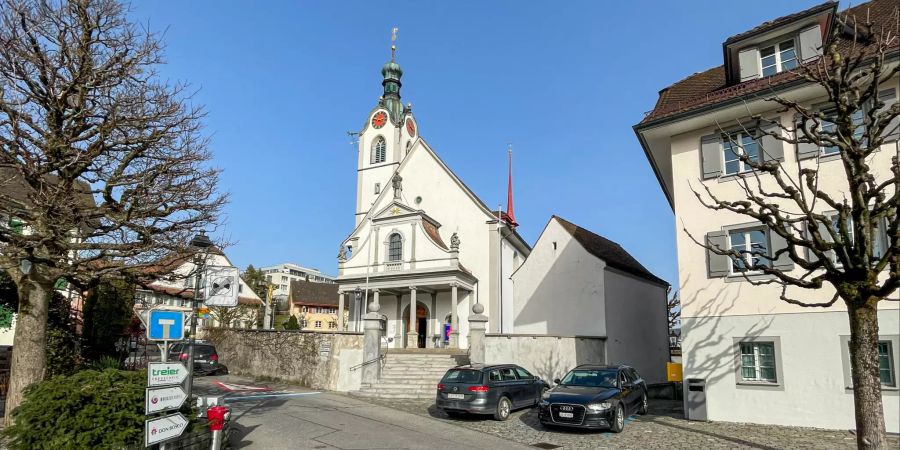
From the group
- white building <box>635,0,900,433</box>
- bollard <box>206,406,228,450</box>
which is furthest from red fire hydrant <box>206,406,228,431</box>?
white building <box>635,0,900,433</box>

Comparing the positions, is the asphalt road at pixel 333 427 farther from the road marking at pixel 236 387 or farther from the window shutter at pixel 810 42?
the window shutter at pixel 810 42

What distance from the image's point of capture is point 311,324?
76.4 m

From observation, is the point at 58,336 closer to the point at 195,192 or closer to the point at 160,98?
the point at 195,192

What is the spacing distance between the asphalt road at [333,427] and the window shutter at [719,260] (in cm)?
761

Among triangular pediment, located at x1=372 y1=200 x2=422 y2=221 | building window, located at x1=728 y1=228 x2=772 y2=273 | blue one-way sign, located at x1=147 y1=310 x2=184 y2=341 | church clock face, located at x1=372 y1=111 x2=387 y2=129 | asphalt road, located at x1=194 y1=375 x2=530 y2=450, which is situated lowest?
asphalt road, located at x1=194 y1=375 x2=530 y2=450

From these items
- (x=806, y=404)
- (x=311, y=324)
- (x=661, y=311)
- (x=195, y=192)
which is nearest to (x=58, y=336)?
(x=195, y=192)

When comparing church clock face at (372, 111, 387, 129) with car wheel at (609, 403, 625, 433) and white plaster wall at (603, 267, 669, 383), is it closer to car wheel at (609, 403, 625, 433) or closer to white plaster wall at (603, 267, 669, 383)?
white plaster wall at (603, 267, 669, 383)

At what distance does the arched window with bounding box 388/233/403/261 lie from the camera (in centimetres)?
3171

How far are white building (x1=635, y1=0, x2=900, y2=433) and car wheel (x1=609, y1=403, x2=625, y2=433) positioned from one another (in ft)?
8.91

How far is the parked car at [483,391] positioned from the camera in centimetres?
1382

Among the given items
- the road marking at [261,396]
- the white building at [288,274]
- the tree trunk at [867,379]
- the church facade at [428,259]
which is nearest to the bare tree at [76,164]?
the road marking at [261,396]

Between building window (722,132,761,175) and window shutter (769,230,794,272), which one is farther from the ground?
building window (722,132,761,175)

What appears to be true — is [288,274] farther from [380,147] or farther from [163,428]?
[163,428]

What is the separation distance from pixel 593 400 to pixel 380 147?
31.5m
